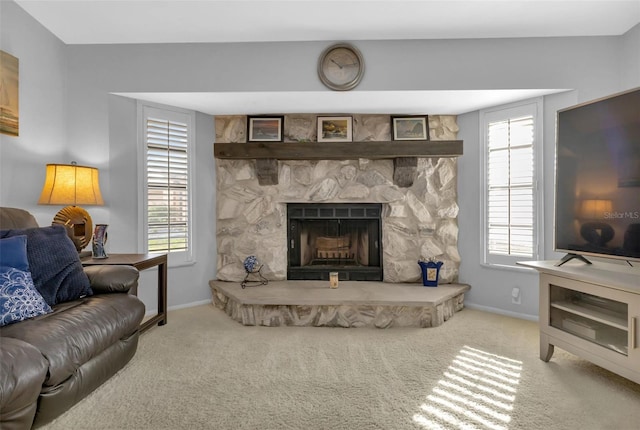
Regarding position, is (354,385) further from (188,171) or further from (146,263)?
(188,171)

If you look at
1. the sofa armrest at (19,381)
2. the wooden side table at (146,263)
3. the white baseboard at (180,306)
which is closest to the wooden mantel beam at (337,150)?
the wooden side table at (146,263)

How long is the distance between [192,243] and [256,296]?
1057 mm

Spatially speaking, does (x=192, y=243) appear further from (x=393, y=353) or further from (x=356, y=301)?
(x=393, y=353)

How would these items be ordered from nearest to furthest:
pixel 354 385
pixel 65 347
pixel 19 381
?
pixel 19 381 < pixel 65 347 < pixel 354 385

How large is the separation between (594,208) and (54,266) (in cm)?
336

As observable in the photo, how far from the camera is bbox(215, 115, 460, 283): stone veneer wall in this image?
11.4 ft

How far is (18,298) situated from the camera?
5.19ft

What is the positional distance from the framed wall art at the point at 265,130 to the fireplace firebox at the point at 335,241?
76 centimetres

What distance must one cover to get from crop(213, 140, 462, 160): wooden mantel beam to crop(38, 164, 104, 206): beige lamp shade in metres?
1.12

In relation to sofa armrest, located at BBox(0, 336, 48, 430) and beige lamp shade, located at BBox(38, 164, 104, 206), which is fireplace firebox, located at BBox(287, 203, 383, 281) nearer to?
beige lamp shade, located at BBox(38, 164, 104, 206)

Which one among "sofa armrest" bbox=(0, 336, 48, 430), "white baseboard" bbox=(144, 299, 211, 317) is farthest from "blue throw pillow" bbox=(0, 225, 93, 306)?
"white baseboard" bbox=(144, 299, 211, 317)

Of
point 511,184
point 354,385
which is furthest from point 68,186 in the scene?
point 511,184

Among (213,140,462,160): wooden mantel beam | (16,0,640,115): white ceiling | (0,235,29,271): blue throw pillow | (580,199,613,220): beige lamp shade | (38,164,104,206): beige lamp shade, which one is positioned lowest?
(0,235,29,271): blue throw pillow

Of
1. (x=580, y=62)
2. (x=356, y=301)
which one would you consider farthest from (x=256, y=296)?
(x=580, y=62)
